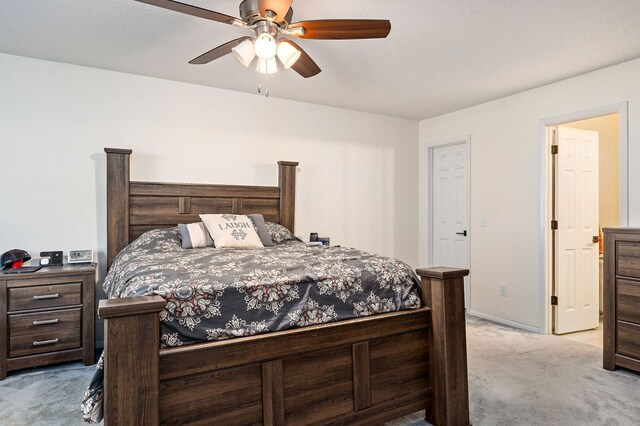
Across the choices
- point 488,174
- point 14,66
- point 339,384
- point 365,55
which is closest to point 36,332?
point 14,66

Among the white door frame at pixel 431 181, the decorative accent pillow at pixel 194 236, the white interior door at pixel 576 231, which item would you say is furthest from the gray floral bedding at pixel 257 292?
the white door frame at pixel 431 181

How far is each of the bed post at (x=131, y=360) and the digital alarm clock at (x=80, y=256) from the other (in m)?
2.07

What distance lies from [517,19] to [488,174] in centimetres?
215

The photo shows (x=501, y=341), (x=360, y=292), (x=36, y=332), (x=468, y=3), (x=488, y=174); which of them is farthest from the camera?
(x=488, y=174)

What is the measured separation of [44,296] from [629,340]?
4.28 m

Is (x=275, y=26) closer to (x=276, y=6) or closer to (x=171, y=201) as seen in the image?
(x=276, y=6)

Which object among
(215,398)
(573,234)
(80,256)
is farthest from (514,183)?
(80,256)

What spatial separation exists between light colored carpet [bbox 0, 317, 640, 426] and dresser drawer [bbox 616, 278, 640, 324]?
416mm

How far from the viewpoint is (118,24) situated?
2619 millimetres

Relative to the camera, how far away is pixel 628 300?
2.88 m

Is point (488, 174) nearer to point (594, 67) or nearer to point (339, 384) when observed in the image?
point (594, 67)

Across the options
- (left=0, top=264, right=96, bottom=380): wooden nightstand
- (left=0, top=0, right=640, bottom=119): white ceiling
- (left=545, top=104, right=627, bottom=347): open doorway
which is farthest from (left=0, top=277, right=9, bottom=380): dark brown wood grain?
(left=545, top=104, right=627, bottom=347): open doorway

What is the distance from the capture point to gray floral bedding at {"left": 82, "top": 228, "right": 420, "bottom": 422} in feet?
5.24

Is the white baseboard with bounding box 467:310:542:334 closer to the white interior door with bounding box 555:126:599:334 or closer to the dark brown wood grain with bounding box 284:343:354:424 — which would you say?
the white interior door with bounding box 555:126:599:334
